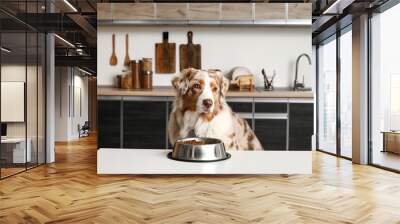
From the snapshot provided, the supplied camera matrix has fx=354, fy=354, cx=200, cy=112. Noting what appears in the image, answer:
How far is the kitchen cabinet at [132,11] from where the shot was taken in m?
4.60

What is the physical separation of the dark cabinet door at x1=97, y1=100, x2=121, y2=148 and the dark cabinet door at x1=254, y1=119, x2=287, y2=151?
1.83m

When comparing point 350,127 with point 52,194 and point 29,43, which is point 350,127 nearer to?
point 52,194

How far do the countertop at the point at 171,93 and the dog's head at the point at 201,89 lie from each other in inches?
5.5

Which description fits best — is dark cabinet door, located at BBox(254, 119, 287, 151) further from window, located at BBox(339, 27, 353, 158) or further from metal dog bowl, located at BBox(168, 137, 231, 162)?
metal dog bowl, located at BBox(168, 137, 231, 162)

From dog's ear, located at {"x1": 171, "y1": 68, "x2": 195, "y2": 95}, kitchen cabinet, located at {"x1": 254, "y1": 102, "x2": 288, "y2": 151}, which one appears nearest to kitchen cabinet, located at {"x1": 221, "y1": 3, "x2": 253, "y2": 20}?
dog's ear, located at {"x1": 171, "y1": 68, "x2": 195, "y2": 95}

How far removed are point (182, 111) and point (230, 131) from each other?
2.21 feet

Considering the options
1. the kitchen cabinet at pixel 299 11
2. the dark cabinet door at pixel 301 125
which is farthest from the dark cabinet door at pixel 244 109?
the kitchen cabinet at pixel 299 11

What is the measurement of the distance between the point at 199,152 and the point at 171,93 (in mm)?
3775

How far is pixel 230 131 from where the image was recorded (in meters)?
4.56

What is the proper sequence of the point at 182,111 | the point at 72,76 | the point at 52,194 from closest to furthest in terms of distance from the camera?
1. the point at 52,194
2. the point at 182,111
3. the point at 72,76

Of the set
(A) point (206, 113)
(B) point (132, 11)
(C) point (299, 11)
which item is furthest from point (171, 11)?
(C) point (299, 11)

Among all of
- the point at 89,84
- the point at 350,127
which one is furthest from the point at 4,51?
the point at 89,84

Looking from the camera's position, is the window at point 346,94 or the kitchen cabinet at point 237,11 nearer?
the kitchen cabinet at point 237,11

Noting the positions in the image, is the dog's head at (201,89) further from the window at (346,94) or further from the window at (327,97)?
the window at (327,97)
